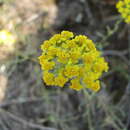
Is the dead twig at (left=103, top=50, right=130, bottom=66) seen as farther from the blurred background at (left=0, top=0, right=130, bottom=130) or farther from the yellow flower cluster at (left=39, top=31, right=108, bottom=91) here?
the yellow flower cluster at (left=39, top=31, right=108, bottom=91)

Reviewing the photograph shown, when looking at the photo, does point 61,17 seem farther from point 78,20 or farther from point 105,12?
point 105,12

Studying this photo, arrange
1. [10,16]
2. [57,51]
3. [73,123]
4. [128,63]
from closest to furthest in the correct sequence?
[57,51], [73,123], [128,63], [10,16]

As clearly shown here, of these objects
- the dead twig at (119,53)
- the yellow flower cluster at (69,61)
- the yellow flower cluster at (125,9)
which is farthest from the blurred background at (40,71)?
the yellow flower cluster at (69,61)

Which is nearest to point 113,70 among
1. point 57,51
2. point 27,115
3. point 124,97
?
point 124,97

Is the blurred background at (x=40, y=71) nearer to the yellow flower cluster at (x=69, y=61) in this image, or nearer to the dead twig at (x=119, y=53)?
the dead twig at (x=119, y=53)

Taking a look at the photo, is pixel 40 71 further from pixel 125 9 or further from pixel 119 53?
pixel 125 9

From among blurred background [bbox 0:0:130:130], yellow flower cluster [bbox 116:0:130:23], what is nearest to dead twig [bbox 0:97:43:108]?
blurred background [bbox 0:0:130:130]
